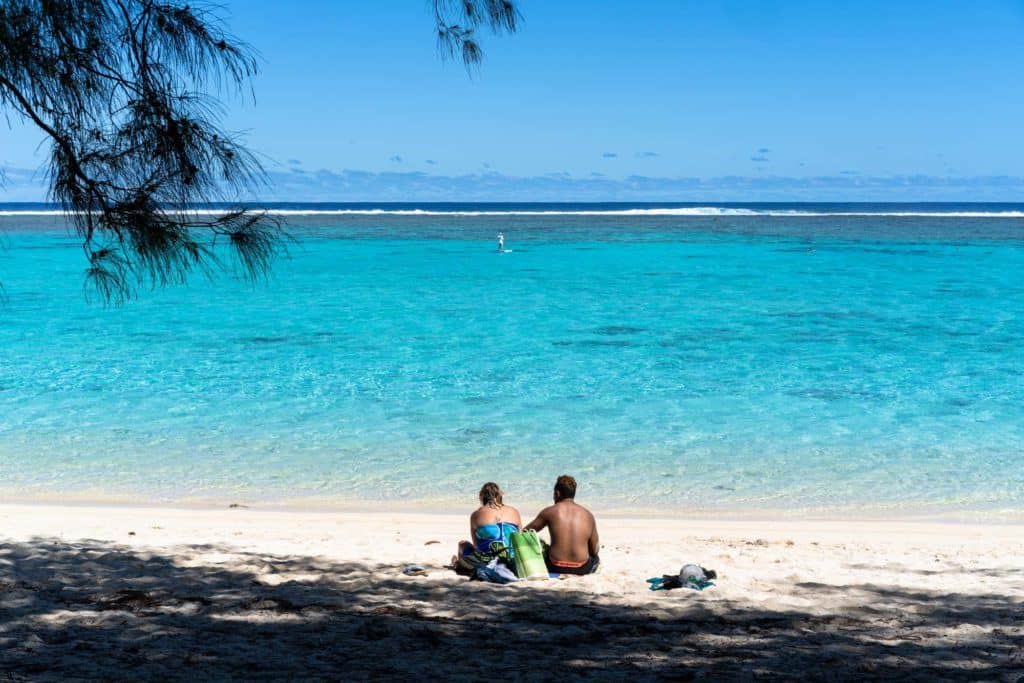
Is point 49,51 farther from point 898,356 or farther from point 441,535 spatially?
point 898,356

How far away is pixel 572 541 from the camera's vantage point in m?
6.85

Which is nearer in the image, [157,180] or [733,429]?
[157,180]

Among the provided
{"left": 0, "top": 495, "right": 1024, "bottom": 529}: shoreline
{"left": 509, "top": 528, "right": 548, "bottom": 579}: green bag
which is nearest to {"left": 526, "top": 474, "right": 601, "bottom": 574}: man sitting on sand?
{"left": 509, "top": 528, "right": 548, "bottom": 579}: green bag

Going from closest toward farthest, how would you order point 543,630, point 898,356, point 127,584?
point 543,630, point 127,584, point 898,356

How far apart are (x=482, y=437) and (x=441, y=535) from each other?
380 cm

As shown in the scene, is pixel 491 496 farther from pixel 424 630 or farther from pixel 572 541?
pixel 424 630

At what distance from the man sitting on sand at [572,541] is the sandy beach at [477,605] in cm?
14

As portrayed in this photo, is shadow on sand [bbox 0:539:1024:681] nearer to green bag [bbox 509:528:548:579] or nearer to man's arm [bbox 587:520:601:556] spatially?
green bag [bbox 509:528:548:579]

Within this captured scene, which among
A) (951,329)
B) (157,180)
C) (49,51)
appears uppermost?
(49,51)

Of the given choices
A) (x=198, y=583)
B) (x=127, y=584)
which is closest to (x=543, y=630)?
(x=198, y=583)

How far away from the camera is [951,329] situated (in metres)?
22.2

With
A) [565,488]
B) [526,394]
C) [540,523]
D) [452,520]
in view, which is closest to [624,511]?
[452,520]

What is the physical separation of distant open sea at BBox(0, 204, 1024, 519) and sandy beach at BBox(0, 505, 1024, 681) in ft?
5.09

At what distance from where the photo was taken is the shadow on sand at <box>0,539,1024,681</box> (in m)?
4.84
